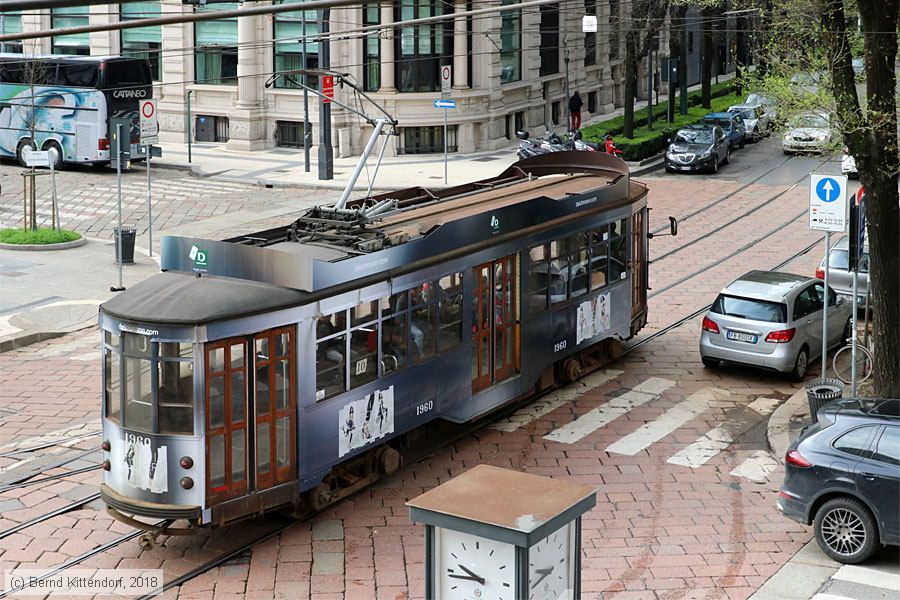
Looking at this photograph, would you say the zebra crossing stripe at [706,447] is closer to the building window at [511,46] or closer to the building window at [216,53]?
the building window at [511,46]

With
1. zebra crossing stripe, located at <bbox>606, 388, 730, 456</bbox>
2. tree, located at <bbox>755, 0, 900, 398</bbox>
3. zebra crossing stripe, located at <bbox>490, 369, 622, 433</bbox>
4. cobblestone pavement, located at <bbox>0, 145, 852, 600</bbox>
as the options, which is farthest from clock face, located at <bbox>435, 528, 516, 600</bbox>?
tree, located at <bbox>755, 0, 900, 398</bbox>

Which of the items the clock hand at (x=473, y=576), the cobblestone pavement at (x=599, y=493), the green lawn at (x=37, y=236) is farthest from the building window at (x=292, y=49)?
the clock hand at (x=473, y=576)

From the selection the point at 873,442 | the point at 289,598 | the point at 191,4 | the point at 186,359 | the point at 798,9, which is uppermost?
the point at 191,4

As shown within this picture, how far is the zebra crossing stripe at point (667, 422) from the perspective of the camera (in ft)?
55.7

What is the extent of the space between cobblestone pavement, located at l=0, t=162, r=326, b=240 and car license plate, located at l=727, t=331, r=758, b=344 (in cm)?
1613

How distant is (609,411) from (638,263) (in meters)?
3.63

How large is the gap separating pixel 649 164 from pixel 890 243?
81.8 feet

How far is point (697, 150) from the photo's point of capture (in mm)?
40406

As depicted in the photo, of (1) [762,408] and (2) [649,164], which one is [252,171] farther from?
(1) [762,408]

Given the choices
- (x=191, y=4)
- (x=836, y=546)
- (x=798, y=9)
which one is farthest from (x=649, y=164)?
(x=836, y=546)

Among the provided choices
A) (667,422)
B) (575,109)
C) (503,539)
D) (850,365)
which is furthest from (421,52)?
(503,539)

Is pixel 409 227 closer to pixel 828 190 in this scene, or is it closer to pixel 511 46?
pixel 828 190

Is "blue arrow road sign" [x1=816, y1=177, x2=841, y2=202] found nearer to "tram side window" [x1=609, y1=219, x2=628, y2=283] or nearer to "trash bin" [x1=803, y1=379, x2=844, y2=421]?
"trash bin" [x1=803, y1=379, x2=844, y2=421]

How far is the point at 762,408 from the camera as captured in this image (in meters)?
18.7
